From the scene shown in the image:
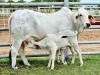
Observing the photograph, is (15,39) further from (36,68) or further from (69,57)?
(69,57)

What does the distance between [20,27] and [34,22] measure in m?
0.32

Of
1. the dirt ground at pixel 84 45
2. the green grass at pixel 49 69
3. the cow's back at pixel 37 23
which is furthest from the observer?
the dirt ground at pixel 84 45

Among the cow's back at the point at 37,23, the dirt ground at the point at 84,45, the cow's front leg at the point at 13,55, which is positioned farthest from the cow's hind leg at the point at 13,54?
the dirt ground at the point at 84,45

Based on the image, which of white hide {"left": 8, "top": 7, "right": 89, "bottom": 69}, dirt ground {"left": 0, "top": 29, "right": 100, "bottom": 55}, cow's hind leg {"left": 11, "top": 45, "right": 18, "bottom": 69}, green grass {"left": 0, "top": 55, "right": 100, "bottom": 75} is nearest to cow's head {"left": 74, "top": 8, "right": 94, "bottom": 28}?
white hide {"left": 8, "top": 7, "right": 89, "bottom": 69}

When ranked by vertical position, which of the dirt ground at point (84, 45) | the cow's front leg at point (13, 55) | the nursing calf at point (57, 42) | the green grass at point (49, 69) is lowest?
the dirt ground at point (84, 45)

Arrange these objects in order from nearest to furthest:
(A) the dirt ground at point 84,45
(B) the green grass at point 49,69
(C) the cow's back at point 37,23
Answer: (B) the green grass at point 49,69 < (C) the cow's back at point 37,23 < (A) the dirt ground at point 84,45

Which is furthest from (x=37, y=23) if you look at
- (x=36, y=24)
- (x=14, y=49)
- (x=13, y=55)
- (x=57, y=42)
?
(x=13, y=55)

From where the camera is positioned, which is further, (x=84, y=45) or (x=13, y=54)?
(x=84, y=45)

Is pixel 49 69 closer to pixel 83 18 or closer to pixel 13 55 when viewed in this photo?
pixel 13 55

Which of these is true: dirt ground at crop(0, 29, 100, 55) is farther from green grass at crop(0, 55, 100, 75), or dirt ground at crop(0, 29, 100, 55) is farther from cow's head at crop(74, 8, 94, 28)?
cow's head at crop(74, 8, 94, 28)

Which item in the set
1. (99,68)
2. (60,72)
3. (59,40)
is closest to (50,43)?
(59,40)

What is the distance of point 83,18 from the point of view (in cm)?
645

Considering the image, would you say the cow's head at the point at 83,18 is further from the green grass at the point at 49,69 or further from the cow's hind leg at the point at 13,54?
the cow's hind leg at the point at 13,54

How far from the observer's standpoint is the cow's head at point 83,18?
639 cm
